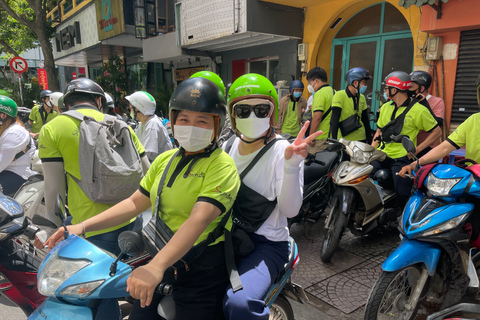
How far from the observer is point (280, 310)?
6.88 feet

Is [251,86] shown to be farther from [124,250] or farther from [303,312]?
[303,312]

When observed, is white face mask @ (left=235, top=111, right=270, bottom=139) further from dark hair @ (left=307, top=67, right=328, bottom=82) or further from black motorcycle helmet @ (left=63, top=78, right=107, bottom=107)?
dark hair @ (left=307, top=67, right=328, bottom=82)

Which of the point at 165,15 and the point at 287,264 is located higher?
the point at 165,15

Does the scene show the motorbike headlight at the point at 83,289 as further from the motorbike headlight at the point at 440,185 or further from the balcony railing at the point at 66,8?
the balcony railing at the point at 66,8

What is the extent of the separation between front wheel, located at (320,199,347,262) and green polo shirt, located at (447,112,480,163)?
1.25 metres

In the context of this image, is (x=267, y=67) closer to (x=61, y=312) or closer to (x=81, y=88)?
(x=81, y=88)

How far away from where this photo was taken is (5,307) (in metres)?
3.11

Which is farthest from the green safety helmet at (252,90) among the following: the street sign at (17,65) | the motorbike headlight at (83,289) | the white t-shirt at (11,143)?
the street sign at (17,65)

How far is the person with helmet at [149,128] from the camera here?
394 cm

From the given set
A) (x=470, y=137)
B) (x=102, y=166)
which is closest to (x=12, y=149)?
(x=102, y=166)

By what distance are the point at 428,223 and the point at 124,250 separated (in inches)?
78.5

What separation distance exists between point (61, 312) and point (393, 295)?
2161 mm

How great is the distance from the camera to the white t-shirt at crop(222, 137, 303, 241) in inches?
71.8

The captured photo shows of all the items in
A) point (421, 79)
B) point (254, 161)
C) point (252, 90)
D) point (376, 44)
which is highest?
point (376, 44)
